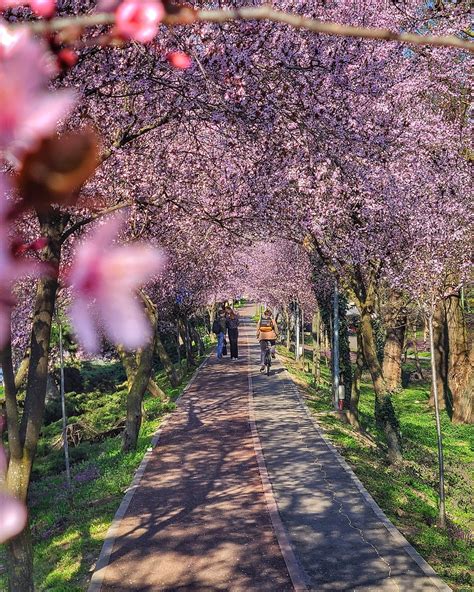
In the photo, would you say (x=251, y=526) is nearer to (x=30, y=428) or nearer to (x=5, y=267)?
(x=30, y=428)

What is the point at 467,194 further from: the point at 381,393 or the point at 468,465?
the point at 468,465

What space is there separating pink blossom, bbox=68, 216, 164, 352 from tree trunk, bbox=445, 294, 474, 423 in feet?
83.1

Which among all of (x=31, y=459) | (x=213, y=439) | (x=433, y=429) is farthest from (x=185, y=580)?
(x=433, y=429)

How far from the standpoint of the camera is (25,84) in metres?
0.59

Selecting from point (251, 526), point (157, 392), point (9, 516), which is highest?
point (9, 516)

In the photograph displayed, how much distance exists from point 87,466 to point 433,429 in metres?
12.9

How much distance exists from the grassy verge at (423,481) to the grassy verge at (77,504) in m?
4.53

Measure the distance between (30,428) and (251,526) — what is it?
4.21m

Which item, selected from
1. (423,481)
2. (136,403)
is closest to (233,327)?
(136,403)

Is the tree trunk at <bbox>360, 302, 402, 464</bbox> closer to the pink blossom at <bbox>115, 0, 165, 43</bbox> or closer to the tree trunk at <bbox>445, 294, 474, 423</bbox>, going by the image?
the tree trunk at <bbox>445, 294, 474, 423</bbox>

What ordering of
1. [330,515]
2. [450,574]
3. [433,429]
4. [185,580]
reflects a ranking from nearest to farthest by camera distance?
[185,580], [450,574], [330,515], [433,429]

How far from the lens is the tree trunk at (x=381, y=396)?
1595 cm

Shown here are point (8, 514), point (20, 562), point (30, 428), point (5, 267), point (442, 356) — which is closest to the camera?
point (5, 267)

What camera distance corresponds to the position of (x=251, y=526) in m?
9.97
